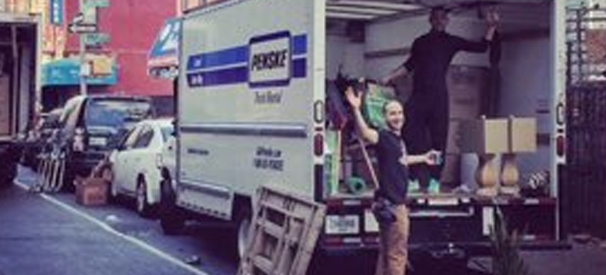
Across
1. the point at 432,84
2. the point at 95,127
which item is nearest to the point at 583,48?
the point at 432,84

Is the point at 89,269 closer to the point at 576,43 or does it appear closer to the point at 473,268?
the point at 473,268

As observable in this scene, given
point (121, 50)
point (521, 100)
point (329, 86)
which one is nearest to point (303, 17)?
point (329, 86)

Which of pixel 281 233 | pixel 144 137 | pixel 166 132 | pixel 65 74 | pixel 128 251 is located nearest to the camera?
pixel 281 233

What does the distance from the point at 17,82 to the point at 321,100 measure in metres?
13.8

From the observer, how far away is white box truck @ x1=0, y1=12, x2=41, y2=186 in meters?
21.6

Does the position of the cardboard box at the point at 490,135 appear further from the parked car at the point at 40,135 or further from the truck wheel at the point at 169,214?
the parked car at the point at 40,135

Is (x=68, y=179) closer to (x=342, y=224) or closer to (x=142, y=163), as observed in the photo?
(x=142, y=163)

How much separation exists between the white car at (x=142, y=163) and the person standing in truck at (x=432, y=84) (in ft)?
19.1

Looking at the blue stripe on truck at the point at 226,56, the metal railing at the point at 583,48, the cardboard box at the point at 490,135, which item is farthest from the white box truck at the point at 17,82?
the cardboard box at the point at 490,135

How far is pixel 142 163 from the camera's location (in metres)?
17.0

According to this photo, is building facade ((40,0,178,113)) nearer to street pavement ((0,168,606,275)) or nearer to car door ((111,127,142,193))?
car door ((111,127,142,193))

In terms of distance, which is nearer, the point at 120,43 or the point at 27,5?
the point at 120,43

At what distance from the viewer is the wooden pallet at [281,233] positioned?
28.3 ft

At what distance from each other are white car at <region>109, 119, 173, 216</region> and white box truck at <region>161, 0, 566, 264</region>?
314cm
